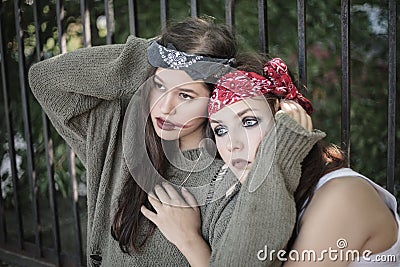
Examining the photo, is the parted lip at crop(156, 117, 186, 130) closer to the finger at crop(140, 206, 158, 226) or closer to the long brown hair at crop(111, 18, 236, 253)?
the long brown hair at crop(111, 18, 236, 253)

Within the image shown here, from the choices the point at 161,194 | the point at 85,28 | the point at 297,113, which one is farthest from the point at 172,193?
the point at 85,28

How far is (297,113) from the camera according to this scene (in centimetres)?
162

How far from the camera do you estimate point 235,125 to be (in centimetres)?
166

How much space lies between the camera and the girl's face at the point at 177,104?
69.8 inches

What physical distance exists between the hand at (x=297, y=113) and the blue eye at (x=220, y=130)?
0.15 meters

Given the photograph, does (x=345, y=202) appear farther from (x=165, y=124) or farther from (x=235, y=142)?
(x=165, y=124)

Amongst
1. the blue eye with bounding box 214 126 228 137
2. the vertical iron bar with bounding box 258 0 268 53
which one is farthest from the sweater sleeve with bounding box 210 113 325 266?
the vertical iron bar with bounding box 258 0 268 53

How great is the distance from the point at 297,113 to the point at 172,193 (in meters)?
0.48

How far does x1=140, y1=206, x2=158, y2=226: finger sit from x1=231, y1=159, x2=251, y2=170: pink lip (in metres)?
0.34

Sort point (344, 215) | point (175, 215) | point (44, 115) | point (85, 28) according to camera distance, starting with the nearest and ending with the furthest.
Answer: point (344, 215) → point (175, 215) → point (85, 28) → point (44, 115)

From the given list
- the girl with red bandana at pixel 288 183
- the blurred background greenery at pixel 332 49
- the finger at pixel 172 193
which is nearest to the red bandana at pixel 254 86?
the girl with red bandana at pixel 288 183

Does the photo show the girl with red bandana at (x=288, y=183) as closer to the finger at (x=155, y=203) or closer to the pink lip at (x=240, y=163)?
the pink lip at (x=240, y=163)

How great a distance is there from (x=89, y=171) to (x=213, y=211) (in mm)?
475

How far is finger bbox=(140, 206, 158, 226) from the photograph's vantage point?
191 cm
